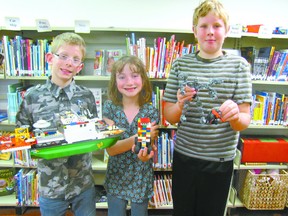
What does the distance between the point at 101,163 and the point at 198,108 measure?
4.52ft

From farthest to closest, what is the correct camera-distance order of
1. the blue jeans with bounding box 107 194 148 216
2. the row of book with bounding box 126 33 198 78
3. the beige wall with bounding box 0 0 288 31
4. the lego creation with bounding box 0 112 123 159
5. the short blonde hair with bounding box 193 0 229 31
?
1. the beige wall with bounding box 0 0 288 31
2. the row of book with bounding box 126 33 198 78
3. the blue jeans with bounding box 107 194 148 216
4. the short blonde hair with bounding box 193 0 229 31
5. the lego creation with bounding box 0 112 123 159

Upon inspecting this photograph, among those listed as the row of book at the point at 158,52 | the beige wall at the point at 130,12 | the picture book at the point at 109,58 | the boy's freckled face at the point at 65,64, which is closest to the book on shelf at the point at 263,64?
the beige wall at the point at 130,12

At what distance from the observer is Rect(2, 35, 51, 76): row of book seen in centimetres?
204

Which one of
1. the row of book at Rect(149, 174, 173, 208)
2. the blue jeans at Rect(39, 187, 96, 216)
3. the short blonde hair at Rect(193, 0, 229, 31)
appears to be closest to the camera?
the short blonde hair at Rect(193, 0, 229, 31)

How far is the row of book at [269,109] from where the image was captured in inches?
88.3

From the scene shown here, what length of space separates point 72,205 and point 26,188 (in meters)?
1.17

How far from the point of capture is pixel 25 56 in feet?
6.76

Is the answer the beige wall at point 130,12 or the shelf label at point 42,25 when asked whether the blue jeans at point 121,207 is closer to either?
the shelf label at point 42,25

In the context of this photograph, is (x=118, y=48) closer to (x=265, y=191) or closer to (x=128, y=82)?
(x=128, y=82)

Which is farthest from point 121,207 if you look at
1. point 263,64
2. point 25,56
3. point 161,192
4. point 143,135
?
point 263,64

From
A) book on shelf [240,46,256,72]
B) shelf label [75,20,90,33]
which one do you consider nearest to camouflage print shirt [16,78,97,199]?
shelf label [75,20,90,33]

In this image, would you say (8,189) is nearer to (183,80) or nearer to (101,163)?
(101,163)

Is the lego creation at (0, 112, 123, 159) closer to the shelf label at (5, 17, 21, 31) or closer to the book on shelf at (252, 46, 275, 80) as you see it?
the shelf label at (5, 17, 21, 31)

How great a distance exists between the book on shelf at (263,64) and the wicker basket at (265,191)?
94 cm
